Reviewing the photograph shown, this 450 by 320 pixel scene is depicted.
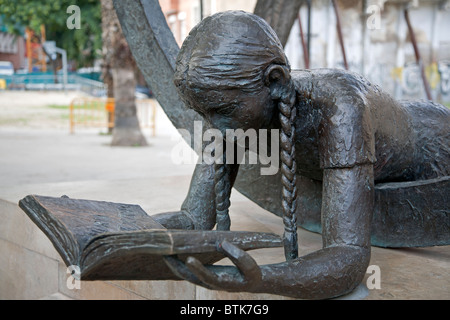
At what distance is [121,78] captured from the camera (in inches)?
376

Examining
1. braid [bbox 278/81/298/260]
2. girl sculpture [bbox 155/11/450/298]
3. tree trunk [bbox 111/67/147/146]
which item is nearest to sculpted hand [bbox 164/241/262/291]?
girl sculpture [bbox 155/11/450/298]

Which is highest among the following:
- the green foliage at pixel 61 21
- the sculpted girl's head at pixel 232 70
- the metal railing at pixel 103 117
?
the green foliage at pixel 61 21

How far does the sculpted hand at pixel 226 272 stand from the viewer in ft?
4.57

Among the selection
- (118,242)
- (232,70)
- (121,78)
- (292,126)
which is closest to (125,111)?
(121,78)

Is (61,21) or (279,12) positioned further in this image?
(61,21)

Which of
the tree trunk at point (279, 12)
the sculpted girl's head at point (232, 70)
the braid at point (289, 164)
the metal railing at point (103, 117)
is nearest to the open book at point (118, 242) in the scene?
the braid at point (289, 164)

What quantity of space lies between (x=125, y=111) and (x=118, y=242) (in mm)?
8531

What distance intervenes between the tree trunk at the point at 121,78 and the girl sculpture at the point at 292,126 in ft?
25.5

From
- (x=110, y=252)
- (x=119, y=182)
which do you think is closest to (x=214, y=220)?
(x=110, y=252)

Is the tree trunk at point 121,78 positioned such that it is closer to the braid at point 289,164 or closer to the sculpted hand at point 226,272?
the braid at point 289,164

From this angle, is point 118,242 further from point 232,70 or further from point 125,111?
point 125,111

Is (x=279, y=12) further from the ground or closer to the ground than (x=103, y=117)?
further from the ground

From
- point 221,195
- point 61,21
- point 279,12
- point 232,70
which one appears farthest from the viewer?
point 61,21

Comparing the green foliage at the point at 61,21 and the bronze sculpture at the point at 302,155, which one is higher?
the green foliage at the point at 61,21
